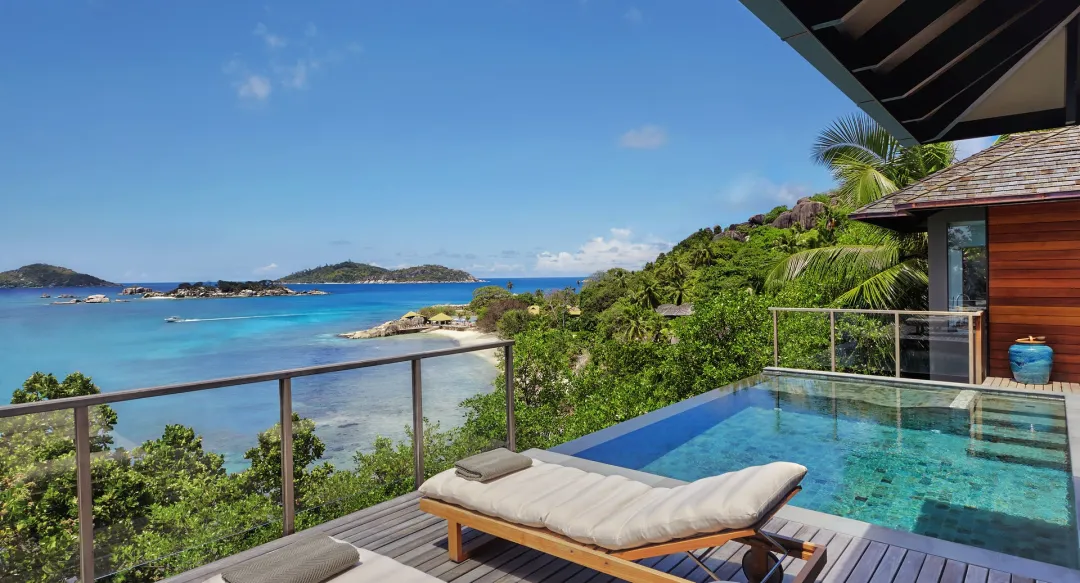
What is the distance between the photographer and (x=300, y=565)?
2371mm

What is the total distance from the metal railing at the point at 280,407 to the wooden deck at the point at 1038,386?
7168mm

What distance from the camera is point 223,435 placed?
3242 millimetres

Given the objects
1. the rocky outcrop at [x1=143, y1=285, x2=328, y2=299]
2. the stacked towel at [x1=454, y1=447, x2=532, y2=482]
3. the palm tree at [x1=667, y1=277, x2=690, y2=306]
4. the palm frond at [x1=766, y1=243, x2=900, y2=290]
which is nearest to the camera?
the stacked towel at [x1=454, y1=447, x2=532, y2=482]

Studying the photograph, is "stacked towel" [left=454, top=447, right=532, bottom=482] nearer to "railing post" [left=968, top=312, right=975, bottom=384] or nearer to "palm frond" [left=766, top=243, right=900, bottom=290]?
"railing post" [left=968, top=312, right=975, bottom=384]

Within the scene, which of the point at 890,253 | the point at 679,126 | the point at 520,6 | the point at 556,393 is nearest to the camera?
the point at 556,393

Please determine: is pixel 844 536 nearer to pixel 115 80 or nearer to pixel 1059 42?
pixel 1059 42

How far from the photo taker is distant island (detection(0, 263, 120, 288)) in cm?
7138

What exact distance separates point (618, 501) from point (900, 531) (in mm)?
1661

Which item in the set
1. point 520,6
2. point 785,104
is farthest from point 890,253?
point 785,104

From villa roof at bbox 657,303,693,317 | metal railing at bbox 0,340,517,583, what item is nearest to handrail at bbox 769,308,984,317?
metal railing at bbox 0,340,517,583

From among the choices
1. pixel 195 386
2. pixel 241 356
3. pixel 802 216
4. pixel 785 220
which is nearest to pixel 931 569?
pixel 195 386

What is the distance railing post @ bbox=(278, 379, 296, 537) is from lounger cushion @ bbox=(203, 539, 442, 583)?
3.85 ft

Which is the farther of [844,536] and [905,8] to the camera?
[844,536]

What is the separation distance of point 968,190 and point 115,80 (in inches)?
2911
